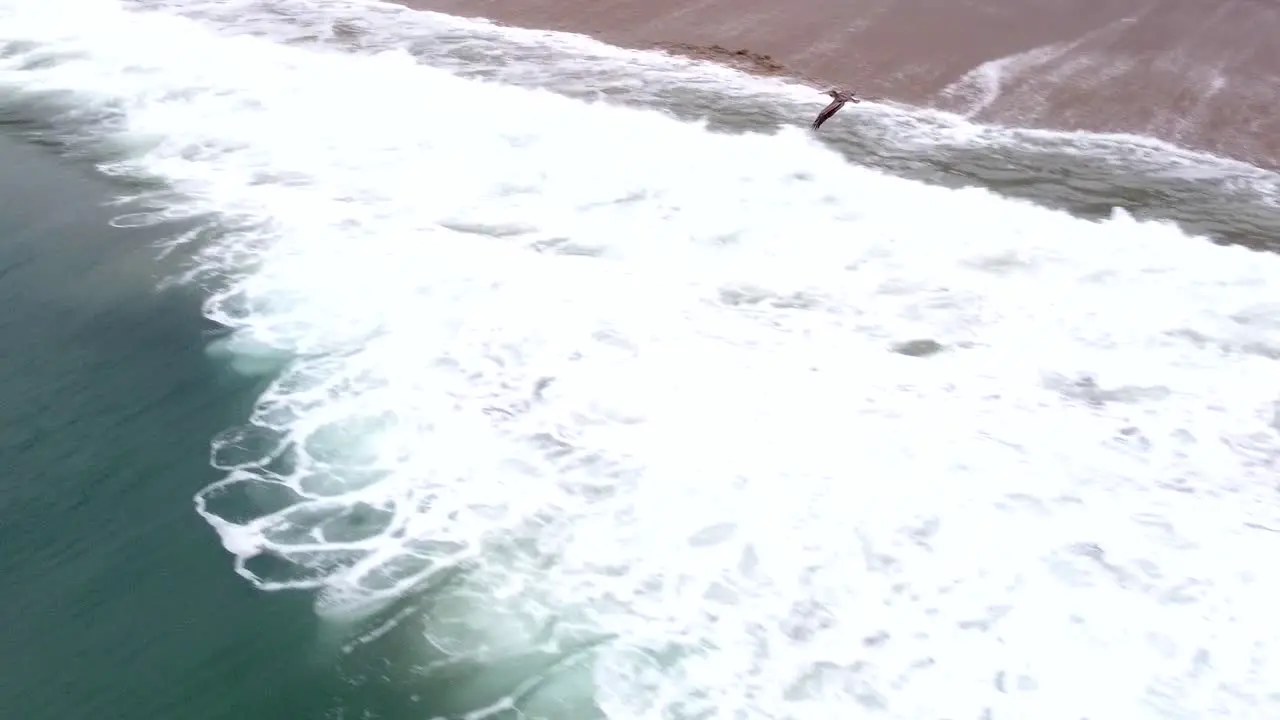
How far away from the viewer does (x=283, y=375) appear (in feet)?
20.0

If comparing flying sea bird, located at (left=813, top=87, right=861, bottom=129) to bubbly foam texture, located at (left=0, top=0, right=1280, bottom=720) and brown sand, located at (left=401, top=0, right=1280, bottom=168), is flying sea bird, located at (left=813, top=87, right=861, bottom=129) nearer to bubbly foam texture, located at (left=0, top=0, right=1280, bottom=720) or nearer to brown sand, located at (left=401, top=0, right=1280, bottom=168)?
brown sand, located at (left=401, top=0, right=1280, bottom=168)

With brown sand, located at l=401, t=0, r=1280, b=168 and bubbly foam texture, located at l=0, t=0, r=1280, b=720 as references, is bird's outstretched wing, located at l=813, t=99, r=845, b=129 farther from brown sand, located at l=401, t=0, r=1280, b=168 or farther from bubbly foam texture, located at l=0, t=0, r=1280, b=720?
brown sand, located at l=401, t=0, r=1280, b=168

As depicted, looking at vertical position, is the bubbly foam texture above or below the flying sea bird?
below

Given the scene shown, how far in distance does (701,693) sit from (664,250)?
347cm

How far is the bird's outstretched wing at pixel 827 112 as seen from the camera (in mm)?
8516

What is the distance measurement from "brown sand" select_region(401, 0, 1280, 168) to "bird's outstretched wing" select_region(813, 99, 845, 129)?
66 cm

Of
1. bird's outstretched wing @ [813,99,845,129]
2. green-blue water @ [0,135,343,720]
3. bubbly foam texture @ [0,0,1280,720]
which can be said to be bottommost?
green-blue water @ [0,135,343,720]

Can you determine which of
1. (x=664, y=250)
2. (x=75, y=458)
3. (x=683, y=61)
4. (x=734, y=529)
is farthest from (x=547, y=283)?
(x=683, y=61)

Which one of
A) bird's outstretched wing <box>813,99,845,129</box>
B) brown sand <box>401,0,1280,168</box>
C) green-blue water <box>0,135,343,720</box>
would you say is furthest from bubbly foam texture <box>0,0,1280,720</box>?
brown sand <box>401,0,1280,168</box>

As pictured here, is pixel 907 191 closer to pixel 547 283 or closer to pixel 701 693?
pixel 547 283

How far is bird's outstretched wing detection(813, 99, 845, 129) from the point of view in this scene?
8.52 meters

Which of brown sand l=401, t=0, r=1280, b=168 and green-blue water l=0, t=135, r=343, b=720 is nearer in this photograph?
green-blue water l=0, t=135, r=343, b=720

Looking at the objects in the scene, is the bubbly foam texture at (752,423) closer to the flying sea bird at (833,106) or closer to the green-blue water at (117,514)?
the green-blue water at (117,514)

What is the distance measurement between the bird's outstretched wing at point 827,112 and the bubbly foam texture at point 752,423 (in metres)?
0.55
